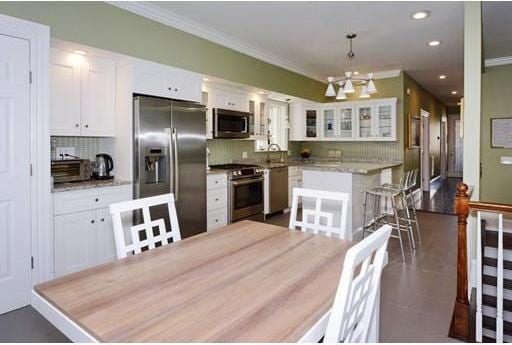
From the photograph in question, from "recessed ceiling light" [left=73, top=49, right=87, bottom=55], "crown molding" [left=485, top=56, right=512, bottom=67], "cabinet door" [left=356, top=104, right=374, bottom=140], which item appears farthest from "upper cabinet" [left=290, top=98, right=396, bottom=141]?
"recessed ceiling light" [left=73, top=49, right=87, bottom=55]

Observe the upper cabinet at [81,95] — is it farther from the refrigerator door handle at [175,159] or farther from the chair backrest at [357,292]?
the chair backrest at [357,292]

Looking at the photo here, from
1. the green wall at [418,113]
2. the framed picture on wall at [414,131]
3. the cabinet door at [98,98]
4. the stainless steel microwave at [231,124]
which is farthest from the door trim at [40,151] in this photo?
the framed picture on wall at [414,131]

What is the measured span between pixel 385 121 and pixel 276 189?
2469mm

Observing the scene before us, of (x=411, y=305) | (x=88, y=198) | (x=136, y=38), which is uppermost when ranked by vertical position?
(x=136, y=38)

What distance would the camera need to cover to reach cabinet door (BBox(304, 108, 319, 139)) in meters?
6.81

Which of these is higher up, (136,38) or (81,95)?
(136,38)

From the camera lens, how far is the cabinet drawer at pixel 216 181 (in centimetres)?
428

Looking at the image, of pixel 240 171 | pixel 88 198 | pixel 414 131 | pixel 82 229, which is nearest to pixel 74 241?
pixel 82 229

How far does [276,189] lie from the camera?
559 centimetres

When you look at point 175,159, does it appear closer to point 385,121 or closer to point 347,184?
point 347,184

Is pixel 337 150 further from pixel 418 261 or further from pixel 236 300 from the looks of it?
pixel 236 300

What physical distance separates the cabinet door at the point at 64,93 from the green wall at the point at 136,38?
0.30m

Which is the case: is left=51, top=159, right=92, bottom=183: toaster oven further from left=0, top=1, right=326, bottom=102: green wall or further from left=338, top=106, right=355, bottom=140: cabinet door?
left=338, top=106, right=355, bottom=140: cabinet door

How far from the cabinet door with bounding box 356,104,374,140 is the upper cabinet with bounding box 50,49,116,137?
15.1 feet
